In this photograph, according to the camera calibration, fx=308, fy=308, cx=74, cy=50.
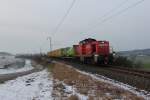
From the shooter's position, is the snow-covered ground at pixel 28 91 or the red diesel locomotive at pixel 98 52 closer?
the snow-covered ground at pixel 28 91

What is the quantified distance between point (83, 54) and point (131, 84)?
79.4 ft

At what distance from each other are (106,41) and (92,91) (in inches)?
851

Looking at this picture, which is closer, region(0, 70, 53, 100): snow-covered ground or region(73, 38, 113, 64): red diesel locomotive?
region(0, 70, 53, 100): snow-covered ground

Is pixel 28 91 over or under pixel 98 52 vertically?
under

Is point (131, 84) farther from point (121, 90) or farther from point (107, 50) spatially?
point (107, 50)

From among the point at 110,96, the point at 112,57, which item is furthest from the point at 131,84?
the point at 112,57

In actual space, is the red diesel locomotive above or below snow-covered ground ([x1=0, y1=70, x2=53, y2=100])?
above

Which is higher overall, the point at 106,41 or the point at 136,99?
the point at 106,41

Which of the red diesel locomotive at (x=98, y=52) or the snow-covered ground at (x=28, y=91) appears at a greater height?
the red diesel locomotive at (x=98, y=52)

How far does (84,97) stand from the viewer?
40.6ft

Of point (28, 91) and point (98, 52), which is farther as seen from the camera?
point (98, 52)

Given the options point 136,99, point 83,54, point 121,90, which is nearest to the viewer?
point 136,99

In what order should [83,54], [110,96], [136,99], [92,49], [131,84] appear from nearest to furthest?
[136,99] → [110,96] → [131,84] → [92,49] → [83,54]

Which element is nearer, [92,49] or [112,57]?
[112,57]
